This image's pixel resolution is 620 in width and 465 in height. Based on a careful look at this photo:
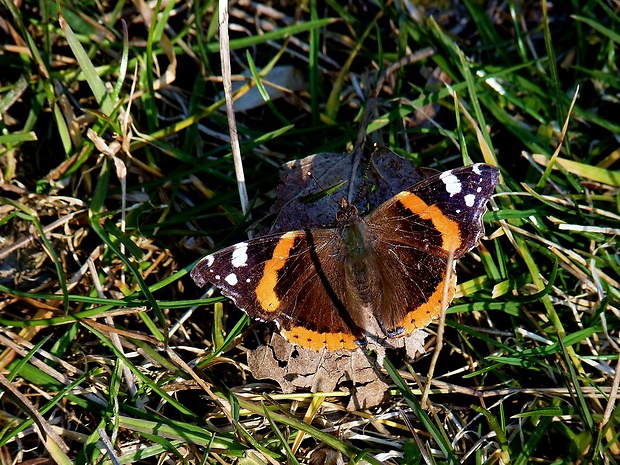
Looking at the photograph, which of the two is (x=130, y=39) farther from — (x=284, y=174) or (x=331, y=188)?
(x=331, y=188)

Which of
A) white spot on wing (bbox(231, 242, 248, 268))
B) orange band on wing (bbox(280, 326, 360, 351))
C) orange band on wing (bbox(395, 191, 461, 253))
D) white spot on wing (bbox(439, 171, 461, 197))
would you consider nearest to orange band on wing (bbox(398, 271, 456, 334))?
orange band on wing (bbox(395, 191, 461, 253))

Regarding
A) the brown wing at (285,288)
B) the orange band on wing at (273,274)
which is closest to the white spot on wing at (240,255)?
the brown wing at (285,288)

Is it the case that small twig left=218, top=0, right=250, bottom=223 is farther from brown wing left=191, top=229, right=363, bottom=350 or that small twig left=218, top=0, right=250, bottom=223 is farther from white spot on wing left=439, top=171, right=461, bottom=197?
white spot on wing left=439, top=171, right=461, bottom=197

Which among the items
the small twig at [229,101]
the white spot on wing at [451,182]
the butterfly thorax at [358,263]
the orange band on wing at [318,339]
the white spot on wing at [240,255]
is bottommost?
the orange band on wing at [318,339]

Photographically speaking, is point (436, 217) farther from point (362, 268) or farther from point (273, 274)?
point (273, 274)

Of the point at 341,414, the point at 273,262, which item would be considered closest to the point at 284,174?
the point at 273,262

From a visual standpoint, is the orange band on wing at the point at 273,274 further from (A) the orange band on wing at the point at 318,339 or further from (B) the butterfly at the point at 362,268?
(A) the orange band on wing at the point at 318,339

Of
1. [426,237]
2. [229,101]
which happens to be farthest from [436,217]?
[229,101]

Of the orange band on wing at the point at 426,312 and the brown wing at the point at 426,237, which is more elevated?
the brown wing at the point at 426,237
